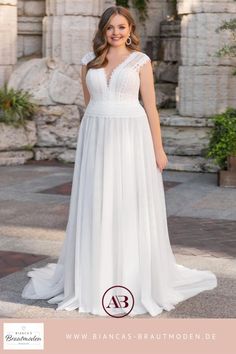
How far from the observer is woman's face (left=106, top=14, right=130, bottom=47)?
4816mm

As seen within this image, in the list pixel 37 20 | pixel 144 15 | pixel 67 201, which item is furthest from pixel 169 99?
pixel 67 201

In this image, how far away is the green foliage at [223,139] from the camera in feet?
31.3

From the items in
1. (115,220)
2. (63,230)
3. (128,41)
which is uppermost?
(128,41)

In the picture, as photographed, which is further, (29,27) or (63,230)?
(29,27)

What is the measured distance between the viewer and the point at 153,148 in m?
5.02

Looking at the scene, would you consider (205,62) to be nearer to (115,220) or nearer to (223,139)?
(223,139)

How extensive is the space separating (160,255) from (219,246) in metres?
1.76

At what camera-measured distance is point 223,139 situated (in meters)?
9.53

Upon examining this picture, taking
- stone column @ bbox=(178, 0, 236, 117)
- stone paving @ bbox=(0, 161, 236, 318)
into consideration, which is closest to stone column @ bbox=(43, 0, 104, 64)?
stone column @ bbox=(178, 0, 236, 117)

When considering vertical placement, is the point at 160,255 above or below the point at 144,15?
below

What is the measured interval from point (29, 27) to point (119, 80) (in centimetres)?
838

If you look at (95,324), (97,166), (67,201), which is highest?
(97,166)

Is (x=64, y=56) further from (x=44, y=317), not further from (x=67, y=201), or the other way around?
(x=44, y=317)

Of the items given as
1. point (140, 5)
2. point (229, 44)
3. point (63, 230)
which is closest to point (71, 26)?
point (140, 5)
